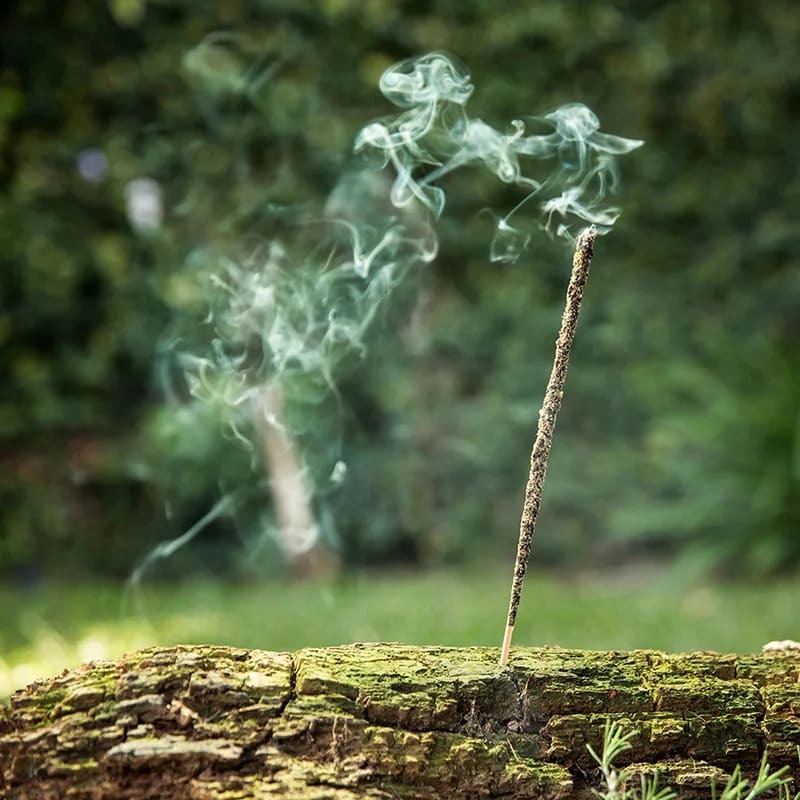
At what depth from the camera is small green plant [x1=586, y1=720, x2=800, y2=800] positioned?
1.49 metres

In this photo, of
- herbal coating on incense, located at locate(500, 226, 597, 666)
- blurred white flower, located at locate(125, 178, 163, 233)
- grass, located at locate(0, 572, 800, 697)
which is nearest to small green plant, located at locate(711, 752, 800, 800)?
herbal coating on incense, located at locate(500, 226, 597, 666)

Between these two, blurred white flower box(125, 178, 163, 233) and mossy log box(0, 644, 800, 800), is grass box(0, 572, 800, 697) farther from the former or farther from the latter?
mossy log box(0, 644, 800, 800)

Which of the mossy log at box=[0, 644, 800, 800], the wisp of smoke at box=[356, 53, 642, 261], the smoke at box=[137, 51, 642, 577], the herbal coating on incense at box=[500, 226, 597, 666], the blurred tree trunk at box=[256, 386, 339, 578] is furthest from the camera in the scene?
the blurred tree trunk at box=[256, 386, 339, 578]

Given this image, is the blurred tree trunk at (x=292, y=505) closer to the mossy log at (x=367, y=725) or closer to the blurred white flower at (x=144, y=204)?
the blurred white flower at (x=144, y=204)

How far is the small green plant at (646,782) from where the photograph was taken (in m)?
1.49

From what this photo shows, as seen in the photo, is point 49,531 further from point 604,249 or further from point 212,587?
point 604,249

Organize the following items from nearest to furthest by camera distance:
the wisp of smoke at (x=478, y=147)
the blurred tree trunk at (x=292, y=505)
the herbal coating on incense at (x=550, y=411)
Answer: the herbal coating on incense at (x=550, y=411), the wisp of smoke at (x=478, y=147), the blurred tree trunk at (x=292, y=505)

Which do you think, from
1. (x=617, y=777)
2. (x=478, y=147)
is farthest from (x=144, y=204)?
(x=617, y=777)

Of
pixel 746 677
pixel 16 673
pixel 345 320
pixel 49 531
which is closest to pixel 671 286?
pixel 345 320

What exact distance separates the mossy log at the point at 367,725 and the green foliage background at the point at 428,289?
13.8ft

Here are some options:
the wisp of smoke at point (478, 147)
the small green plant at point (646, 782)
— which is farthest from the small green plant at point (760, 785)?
the wisp of smoke at point (478, 147)

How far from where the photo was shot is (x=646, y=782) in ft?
5.12

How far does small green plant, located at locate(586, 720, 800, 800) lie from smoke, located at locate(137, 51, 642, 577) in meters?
2.16

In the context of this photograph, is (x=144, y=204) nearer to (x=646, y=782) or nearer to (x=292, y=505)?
(x=292, y=505)
